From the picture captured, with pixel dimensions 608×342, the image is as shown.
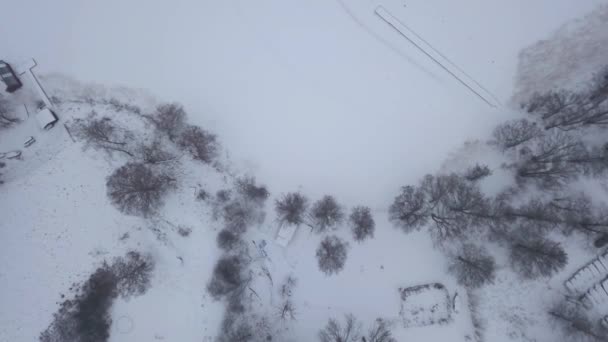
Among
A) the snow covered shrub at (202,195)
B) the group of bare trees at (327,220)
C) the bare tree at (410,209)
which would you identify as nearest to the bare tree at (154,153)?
the snow covered shrub at (202,195)

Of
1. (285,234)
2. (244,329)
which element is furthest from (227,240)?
(244,329)

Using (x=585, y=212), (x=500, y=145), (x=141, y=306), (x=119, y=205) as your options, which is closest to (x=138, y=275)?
(x=141, y=306)

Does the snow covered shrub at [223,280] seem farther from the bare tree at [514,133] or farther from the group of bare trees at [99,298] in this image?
the bare tree at [514,133]

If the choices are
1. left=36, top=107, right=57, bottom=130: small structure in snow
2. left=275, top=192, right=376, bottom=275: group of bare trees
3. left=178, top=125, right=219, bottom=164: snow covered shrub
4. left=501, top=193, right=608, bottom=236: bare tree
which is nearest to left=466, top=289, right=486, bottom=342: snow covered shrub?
left=501, top=193, right=608, bottom=236: bare tree

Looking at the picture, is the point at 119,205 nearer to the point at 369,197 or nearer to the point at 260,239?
the point at 260,239

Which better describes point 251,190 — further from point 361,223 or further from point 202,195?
point 361,223

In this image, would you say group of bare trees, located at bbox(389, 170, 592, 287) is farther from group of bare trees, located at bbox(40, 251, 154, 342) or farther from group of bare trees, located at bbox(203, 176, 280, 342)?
group of bare trees, located at bbox(40, 251, 154, 342)
